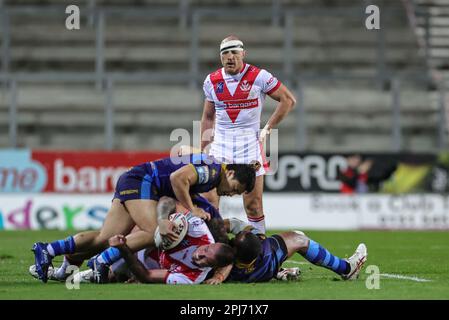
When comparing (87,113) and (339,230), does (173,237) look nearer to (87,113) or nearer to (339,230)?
(339,230)

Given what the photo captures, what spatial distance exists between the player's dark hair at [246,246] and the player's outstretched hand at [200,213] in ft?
1.38

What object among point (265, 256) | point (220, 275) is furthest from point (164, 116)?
point (220, 275)

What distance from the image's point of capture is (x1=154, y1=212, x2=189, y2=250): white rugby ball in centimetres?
855

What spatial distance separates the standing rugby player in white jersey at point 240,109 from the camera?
1130 centimetres

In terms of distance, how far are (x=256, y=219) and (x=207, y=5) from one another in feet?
43.7

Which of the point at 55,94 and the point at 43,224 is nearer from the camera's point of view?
the point at 43,224

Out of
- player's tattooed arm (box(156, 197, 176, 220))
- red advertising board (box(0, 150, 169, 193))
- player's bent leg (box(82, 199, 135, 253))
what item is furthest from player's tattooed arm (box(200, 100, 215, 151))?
red advertising board (box(0, 150, 169, 193))

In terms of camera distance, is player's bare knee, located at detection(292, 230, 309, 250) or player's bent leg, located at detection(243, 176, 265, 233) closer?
player's bare knee, located at detection(292, 230, 309, 250)

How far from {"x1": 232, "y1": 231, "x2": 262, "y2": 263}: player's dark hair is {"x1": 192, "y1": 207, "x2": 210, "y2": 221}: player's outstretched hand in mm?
422

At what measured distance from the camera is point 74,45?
76.2 feet

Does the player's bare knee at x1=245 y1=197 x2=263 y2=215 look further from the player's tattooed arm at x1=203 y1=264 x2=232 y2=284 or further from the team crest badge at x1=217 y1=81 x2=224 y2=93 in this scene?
the player's tattooed arm at x1=203 y1=264 x2=232 y2=284

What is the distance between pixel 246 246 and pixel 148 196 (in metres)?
1.28

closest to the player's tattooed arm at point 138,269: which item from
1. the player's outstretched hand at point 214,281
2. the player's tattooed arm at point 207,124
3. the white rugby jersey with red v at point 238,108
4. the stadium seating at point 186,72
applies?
the player's outstretched hand at point 214,281
